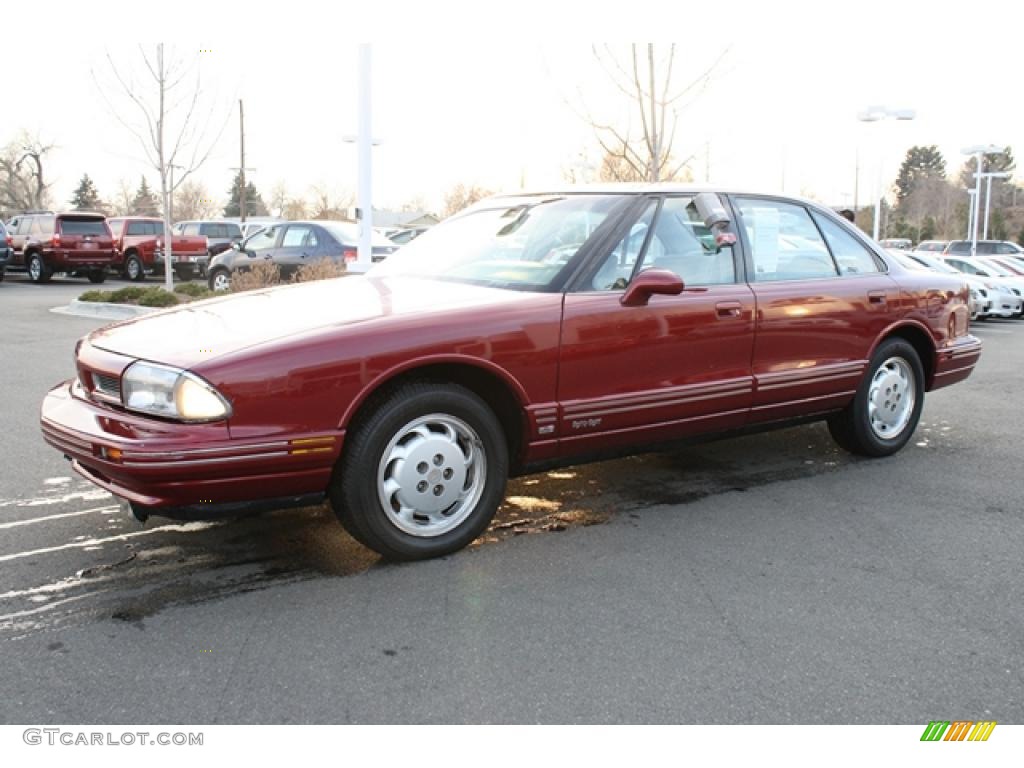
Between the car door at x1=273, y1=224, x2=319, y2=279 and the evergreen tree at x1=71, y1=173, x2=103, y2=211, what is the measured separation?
74.2 metres

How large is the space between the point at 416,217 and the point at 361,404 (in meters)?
109

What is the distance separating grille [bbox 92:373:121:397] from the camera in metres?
3.60

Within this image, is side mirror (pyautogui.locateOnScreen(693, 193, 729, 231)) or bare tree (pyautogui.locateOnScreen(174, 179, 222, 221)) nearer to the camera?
side mirror (pyautogui.locateOnScreen(693, 193, 729, 231))

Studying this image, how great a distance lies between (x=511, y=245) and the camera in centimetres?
462

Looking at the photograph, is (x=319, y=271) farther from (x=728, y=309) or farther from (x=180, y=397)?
(x=180, y=397)

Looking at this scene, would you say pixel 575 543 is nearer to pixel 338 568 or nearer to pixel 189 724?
pixel 338 568

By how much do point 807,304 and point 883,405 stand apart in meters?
1.05

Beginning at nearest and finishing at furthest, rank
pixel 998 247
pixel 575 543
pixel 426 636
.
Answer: pixel 426 636 → pixel 575 543 → pixel 998 247

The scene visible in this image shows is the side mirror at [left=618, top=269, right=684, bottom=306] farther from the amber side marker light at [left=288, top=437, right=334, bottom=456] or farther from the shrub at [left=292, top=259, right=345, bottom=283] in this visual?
the shrub at [left=292, top=259, right=345, bottom=283]

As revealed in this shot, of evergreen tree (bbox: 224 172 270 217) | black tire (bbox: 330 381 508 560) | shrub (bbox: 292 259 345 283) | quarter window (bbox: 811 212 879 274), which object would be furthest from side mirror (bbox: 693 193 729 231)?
evergreen tree (bbox: 224 172 270 217)

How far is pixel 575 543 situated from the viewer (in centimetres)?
412

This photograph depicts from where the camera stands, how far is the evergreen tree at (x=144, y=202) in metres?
84.6

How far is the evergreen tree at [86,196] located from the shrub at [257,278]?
247 feet

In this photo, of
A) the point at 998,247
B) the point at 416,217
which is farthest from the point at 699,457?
the point at 416,217
